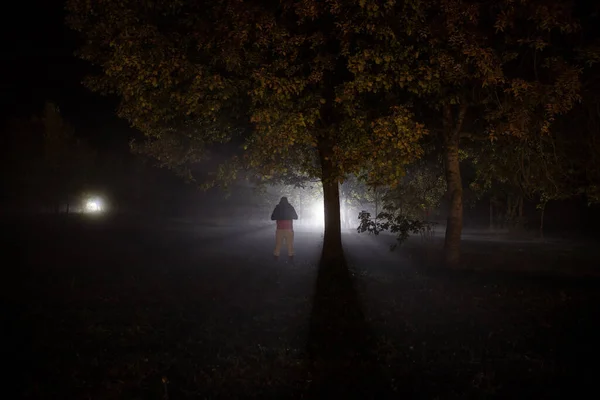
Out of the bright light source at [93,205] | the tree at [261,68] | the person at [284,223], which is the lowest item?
the person at [284,223]

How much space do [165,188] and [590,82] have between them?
199 feet

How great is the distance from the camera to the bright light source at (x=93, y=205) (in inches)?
2582

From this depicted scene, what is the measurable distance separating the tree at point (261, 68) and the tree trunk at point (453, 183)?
245 centimetres

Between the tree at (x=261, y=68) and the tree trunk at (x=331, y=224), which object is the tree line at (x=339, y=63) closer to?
the tree at (x=261, y=68)

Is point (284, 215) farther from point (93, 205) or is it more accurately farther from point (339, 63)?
point (93, 205)

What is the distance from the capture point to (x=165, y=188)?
66.8m

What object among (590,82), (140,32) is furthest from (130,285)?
(590,82)

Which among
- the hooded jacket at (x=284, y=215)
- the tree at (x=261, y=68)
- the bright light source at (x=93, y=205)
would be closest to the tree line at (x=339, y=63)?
the tree at (x=261, y=68)

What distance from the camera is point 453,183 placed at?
13141 millimetres

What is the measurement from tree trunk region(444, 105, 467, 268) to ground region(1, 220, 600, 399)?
137 cm

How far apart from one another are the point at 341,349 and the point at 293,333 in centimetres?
99

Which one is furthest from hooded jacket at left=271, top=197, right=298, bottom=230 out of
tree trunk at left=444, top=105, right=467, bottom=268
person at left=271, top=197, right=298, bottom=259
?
tree trunk at left=444, top=105, right=467, bottom=268

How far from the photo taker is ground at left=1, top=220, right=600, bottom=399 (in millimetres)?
4930

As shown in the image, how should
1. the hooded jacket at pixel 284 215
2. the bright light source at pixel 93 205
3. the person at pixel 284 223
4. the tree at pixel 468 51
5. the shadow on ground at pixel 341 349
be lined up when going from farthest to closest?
1. the bright light source at pixel 93 205
2. the hooded jacket at pixel 284 215
3. the person at pixel 284 223
4. the tree at pixel 468 51
5. the shadow on ground at pixel 341 349
